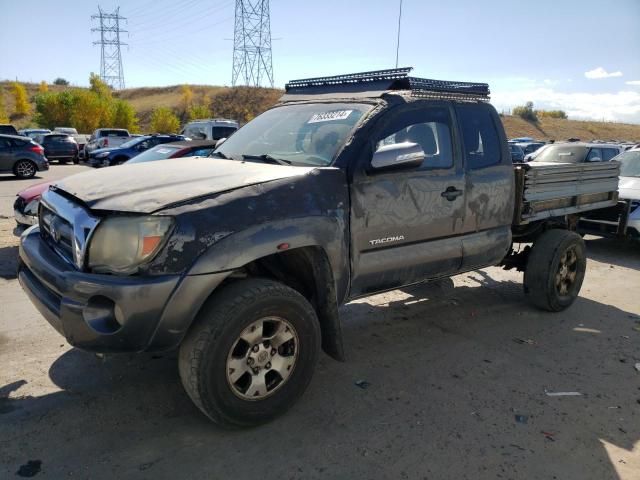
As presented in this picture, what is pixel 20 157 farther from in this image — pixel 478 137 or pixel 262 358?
pixel 262 358

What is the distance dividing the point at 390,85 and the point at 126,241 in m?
2.31

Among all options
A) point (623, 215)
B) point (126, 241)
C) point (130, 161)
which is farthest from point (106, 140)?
point (126, 241)

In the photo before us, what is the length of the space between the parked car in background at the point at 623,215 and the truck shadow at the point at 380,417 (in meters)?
3.14

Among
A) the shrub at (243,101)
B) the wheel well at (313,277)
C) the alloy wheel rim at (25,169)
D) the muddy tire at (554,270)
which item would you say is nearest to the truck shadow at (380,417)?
the wheel well at (313,277)

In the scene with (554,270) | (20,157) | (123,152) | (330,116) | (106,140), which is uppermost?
(330,116)

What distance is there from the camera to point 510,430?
3.07 m

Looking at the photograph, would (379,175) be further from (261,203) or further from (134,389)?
(134,389)

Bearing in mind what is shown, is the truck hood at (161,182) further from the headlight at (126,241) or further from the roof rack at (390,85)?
the roof rack at (390,85)

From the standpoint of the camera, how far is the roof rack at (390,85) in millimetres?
3879

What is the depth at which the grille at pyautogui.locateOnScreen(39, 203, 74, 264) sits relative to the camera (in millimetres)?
2911

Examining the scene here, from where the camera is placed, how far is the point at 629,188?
8289 mm

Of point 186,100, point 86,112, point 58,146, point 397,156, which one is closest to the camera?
point 397,156

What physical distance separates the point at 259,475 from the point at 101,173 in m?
2.26

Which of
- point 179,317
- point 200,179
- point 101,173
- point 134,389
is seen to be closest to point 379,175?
point 200,179
